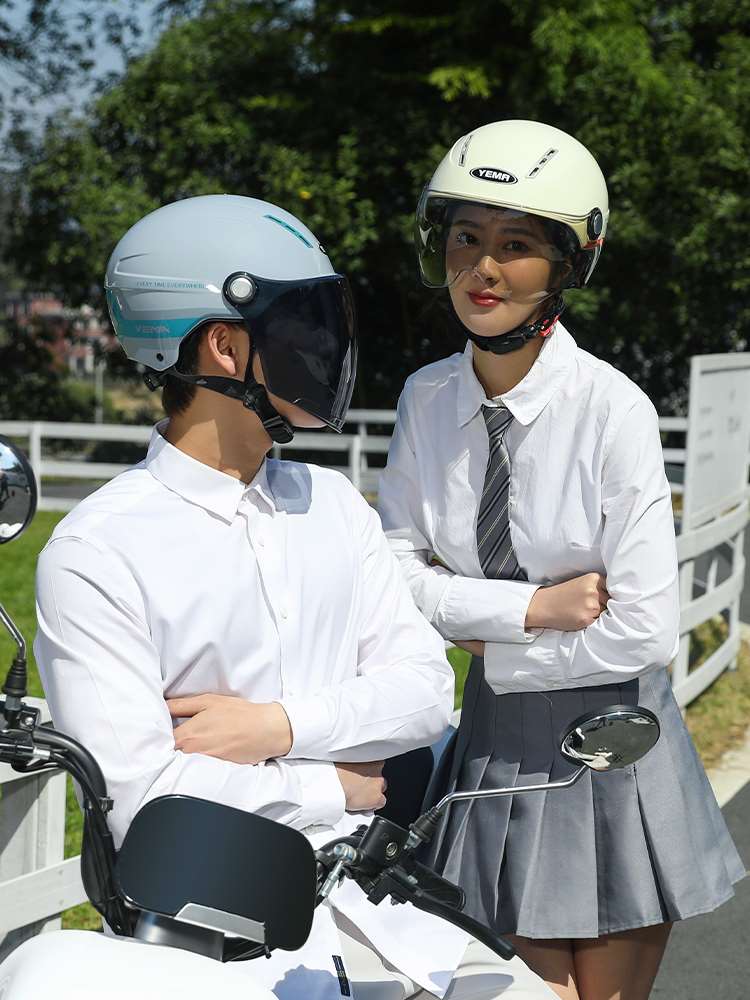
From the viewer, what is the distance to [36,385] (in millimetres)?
24281

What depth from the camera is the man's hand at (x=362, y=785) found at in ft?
7.43

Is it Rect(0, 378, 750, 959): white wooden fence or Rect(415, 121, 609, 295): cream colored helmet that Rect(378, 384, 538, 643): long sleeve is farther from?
Rect(0, 378, 750, 959): white wooden fence

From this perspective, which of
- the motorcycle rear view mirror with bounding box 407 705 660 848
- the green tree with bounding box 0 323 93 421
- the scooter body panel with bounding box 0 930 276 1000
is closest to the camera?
the scooter body panel with bounding box 0 930 276 1000

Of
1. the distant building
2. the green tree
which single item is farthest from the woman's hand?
the green tree

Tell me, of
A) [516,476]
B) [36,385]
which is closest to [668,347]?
[36,385]

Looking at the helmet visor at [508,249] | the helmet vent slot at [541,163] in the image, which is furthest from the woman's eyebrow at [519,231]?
the helmet vent slot at [541,163]

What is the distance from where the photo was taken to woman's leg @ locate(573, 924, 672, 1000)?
2.86 meters

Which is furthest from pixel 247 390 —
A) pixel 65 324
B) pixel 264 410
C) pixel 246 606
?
pixel 65 324

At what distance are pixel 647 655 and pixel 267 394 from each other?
103 centimetres

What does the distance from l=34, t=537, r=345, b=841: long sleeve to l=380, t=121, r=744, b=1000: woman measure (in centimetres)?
87

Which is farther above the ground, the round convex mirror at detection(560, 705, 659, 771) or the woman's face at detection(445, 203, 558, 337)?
the woman's face at detection(445, 203, 558, 337)

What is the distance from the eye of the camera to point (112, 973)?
4.78 feet

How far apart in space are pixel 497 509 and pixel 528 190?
68cm

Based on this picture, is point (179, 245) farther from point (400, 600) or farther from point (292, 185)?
point (292, 185)
